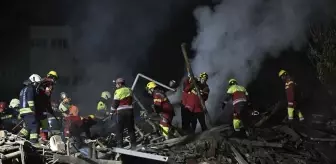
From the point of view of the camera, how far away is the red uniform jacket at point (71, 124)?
10141 millimetres

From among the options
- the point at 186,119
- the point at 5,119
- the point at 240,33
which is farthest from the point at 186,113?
the point at 5,119

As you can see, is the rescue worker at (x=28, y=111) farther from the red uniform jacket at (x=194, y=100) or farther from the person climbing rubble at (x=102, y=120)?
the red uniform jacket at (x=194, y=100)

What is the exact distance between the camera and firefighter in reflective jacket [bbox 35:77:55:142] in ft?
28.7

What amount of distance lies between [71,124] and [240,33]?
22.9 ft

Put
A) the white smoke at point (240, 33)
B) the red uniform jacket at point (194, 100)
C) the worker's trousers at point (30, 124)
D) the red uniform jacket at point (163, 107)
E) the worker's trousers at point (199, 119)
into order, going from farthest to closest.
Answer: the white smoke at point (240, 33) → the worker's trousers at point (199, 119) → the red uniform jacket at point (194, 100) → the red uniform jacket at point (163, 107) → the worker's trousers at point (30, 124)

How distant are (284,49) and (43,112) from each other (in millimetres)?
10842

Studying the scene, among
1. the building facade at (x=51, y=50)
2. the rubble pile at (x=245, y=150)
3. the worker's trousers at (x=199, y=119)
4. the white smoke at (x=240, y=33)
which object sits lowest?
the rubble pile at (x=245, y=150)

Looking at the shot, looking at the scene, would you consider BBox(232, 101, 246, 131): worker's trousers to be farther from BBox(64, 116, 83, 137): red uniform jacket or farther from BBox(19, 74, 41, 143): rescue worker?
BBox(19, 74, 41, 143): rescue worker

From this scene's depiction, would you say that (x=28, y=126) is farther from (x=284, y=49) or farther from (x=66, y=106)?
(x=284, y=49)

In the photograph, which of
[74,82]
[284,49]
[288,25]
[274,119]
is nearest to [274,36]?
[288,25]

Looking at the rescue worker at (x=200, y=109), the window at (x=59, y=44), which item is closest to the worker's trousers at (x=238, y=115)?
the rescue worker at (x=200, y=109)

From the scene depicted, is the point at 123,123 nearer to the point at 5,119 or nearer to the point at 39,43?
the point at 5,119

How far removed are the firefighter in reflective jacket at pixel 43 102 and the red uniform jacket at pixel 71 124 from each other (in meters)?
1.17

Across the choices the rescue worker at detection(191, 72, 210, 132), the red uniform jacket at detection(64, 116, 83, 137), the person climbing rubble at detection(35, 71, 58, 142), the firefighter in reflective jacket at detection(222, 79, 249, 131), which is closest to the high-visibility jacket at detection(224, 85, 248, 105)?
the firefighter in reflective jacket at detection(222, 79, 249, 131)
